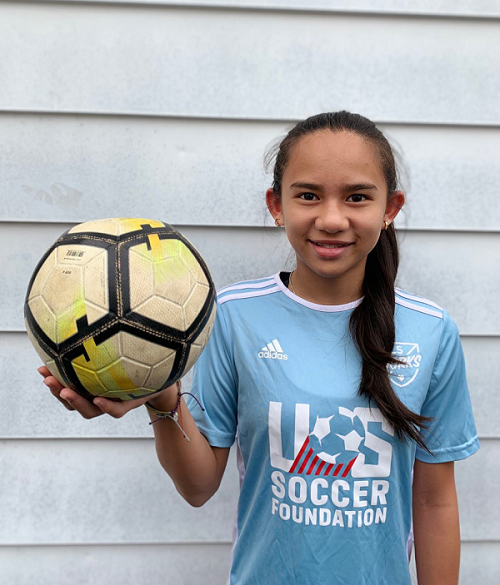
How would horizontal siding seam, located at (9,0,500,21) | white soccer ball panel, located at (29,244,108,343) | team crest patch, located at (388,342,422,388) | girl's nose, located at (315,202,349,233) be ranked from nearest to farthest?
white soccer ball panel, located at (29,244,108,343), girl's nose, located at (315,202,349,233), team crest patch, located at (388,342,422,388), horizontal siding seam, located at (9,0,500,21)

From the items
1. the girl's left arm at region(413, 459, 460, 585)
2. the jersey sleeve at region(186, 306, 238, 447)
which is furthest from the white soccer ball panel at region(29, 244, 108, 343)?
the girl's left arm at region(413, 459, 460, 585)

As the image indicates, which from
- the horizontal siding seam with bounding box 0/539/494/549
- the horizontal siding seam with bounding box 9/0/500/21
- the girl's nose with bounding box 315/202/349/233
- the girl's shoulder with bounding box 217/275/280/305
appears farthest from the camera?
the horizontal siding seam with bounding box 0/539/494/549

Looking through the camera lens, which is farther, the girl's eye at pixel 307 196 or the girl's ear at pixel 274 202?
the girl's ear at pixel 274 202

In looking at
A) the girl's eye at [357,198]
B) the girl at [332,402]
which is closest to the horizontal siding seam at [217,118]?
the girl at [332,402]

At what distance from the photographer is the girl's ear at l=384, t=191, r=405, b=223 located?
170 centimetres

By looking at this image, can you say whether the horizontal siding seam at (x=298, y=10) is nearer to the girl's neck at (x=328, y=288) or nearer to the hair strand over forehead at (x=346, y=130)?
the hair strand over forehead at (x=346, y=130)

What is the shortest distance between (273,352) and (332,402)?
23 cm

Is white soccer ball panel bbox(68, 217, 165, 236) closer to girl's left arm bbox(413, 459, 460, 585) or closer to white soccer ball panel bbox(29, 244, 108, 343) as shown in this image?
white soccer ball panel bbox(29, 244, 108, 343)

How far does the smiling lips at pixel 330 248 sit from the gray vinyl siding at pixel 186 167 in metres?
0.66

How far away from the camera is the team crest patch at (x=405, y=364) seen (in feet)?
5.43

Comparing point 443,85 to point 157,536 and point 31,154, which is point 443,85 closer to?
point 31,154

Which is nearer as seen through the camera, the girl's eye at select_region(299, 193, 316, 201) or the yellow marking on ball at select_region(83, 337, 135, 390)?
the yellow marking on ball at select_region(83, 337, 135, 390)

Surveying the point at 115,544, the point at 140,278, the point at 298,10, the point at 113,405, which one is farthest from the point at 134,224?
the point at 115,544

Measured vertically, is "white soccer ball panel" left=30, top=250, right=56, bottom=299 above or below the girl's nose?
below
